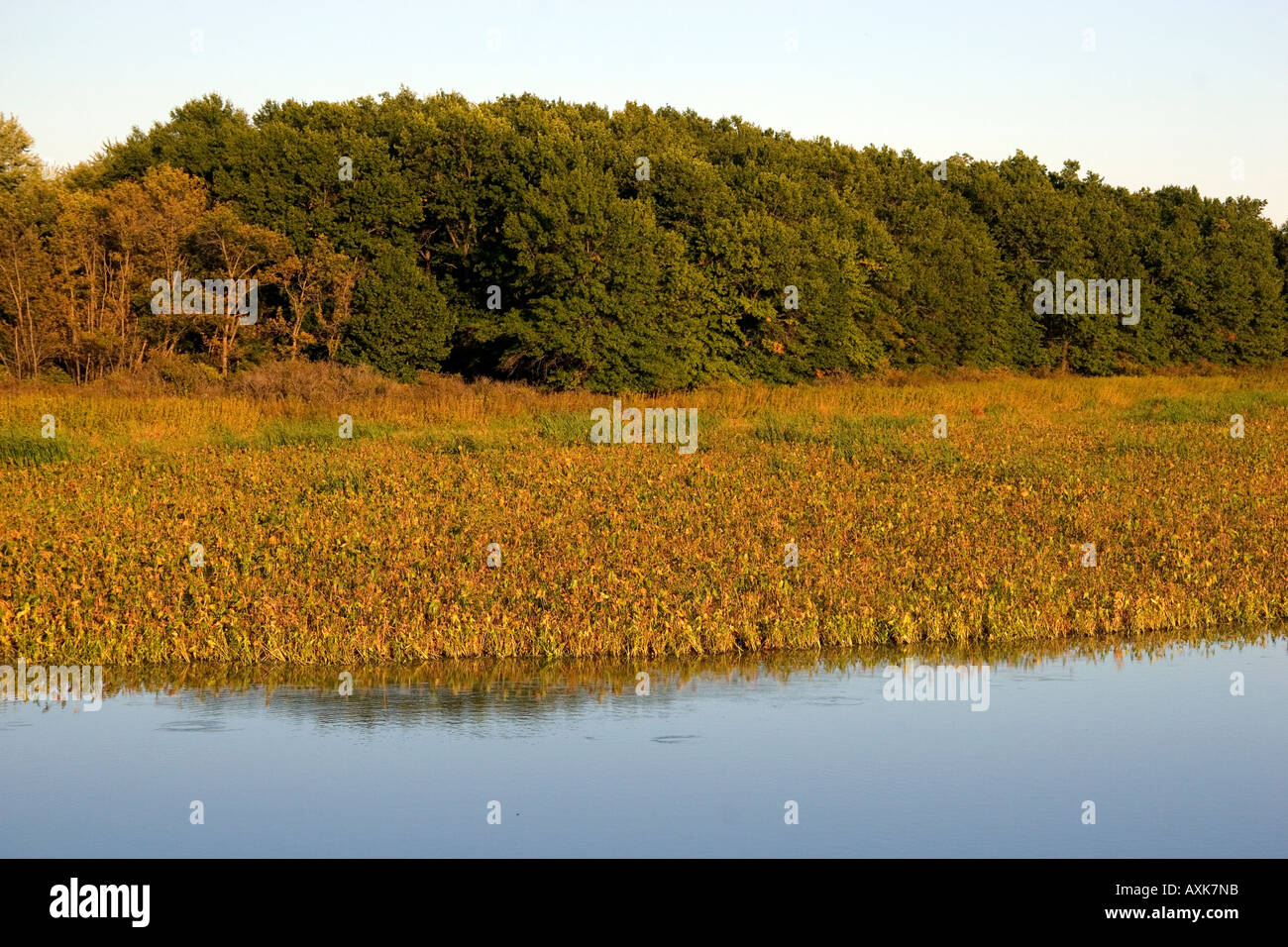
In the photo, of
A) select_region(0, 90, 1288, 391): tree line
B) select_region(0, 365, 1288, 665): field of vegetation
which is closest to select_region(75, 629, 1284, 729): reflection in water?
select_region(0, 365, 1288, 665): field of vegetation

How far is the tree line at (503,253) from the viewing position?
45969 millimetres

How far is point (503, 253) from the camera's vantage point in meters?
48.9

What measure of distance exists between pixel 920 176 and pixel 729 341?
83.4 ft

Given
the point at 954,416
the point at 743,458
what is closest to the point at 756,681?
the point at 743,458

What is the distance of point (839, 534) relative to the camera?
51.4 ft

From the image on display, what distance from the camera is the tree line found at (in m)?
46.0

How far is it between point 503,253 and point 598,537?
34.9 meters

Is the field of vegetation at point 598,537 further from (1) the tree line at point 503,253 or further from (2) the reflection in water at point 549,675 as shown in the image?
(1) the tree line at point 503,253

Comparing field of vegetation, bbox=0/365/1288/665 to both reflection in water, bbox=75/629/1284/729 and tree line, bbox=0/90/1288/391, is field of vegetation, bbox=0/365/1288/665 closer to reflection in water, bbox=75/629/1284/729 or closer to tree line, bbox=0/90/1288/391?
reflection in water, bbox=75/629/1284/729

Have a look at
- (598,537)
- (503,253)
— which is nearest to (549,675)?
(598,537)

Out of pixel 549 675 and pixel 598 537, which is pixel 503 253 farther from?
pixel 549 675

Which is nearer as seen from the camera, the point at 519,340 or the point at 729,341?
the point at 519,340

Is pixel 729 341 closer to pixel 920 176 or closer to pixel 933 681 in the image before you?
pixel 920 176

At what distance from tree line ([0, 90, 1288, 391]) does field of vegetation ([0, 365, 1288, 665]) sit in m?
20.0
